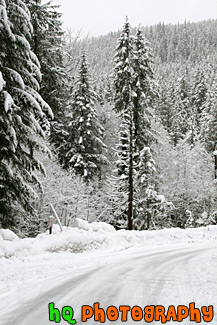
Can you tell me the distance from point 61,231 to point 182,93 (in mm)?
72819

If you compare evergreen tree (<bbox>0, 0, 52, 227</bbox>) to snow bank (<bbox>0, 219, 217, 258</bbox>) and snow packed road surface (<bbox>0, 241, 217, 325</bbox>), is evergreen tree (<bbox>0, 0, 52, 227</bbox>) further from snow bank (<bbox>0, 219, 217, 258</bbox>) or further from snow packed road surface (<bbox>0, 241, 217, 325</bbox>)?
snow packed road surface (<bbox>0, 241, 217, 325</bbox>)

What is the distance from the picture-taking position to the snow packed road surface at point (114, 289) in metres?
4.91

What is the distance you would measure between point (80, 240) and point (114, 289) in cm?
652

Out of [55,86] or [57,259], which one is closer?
[57,259]

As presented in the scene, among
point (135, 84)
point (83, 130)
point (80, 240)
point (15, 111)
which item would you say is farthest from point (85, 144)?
point (80, 240)

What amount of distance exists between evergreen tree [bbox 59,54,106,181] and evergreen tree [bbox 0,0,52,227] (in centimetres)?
1595

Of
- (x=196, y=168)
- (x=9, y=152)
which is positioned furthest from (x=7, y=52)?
(x=196, y=168)

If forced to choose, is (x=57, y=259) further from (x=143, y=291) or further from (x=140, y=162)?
(x=140, y=162)

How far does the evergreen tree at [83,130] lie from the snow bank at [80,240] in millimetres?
13244

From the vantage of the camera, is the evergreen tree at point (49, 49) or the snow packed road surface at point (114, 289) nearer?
the snow packed road surface at point (114, 289)

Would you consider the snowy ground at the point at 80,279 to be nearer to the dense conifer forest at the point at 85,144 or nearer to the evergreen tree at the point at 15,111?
the evergreen tree at the point at 15,111

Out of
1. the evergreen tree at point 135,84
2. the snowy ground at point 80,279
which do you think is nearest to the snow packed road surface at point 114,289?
the snowy ground at point 80,279

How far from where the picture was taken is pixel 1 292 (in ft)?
19.4

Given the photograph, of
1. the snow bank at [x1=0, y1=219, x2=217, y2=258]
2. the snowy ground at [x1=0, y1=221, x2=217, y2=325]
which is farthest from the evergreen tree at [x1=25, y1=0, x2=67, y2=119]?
the snowy ground at [x1=0, y1=221, x2=217, y2=325]
